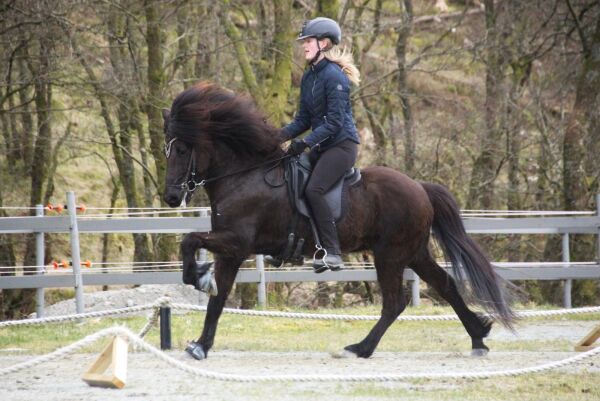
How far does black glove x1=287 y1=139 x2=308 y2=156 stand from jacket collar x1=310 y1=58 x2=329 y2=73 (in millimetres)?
653

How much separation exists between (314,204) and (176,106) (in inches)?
59.7

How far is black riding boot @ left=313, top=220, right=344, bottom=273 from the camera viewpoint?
8.98 meters

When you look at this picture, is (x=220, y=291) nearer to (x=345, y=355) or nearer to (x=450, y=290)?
(x=345, y=355)

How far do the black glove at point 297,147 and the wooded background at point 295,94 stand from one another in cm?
859

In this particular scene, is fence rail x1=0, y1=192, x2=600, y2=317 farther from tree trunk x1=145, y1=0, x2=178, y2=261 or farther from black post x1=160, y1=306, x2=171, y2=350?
tree trunk x1=145, y1=0, x2=178, y2=261

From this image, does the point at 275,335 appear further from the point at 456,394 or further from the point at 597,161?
the point at 597,161

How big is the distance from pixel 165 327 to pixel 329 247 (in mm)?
1746

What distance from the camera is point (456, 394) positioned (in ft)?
23.8

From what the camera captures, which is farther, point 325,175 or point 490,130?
point 490,130

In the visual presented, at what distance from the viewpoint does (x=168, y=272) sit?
13570 millimetres

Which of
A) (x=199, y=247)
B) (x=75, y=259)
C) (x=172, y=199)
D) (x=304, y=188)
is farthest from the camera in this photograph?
(x=75, y=259)

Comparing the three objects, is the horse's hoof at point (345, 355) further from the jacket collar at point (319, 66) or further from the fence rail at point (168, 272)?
the fence rail at point (168, 272)

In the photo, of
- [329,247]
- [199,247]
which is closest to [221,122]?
[199,247]

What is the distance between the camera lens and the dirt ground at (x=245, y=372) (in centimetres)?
706
